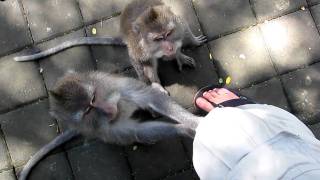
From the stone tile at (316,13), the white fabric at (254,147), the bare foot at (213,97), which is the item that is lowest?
the white fabric at (254,147)

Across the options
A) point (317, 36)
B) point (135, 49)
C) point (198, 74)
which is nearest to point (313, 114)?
point (317, 36)

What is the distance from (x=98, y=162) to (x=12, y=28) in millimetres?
1465

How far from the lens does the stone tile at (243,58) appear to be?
15.6ft

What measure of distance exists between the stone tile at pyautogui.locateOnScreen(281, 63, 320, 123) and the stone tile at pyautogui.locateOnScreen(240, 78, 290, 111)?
0.21 feet

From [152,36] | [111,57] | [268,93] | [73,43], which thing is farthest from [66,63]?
[268,93]

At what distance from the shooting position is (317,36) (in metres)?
4.82

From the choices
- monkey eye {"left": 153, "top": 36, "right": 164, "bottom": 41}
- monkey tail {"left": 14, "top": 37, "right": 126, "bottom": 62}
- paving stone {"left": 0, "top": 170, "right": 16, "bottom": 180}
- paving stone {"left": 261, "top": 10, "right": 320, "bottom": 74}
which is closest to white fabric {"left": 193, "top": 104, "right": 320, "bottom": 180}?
monkey eye {"left": 153, "top": 36, "right": 164, "bottom": 41}

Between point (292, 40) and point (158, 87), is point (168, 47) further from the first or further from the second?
point (292, 40)

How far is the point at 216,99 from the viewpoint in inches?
180

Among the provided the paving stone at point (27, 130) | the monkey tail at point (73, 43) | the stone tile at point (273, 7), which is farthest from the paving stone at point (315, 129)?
the paving stone at point (27, 130)

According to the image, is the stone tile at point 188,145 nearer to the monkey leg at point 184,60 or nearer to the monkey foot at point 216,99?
the monkey foot at point 216,99

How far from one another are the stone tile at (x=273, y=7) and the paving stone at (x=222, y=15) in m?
0.07

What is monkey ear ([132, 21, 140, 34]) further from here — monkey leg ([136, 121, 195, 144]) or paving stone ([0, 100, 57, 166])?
paving stone ([0, 100, 57, 166])

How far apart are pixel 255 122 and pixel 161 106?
913 mm
